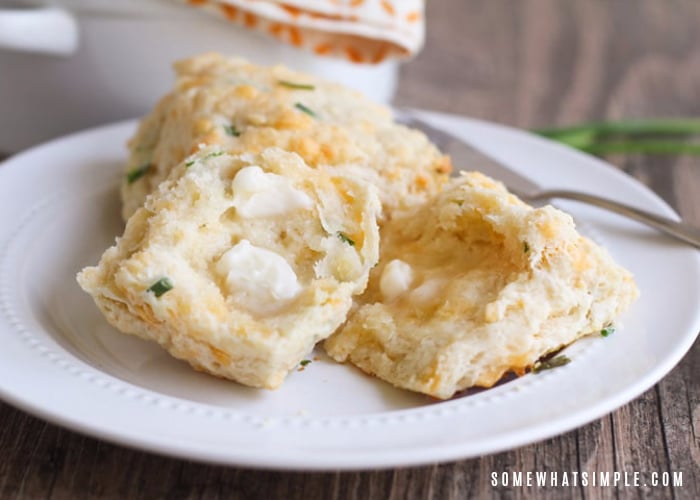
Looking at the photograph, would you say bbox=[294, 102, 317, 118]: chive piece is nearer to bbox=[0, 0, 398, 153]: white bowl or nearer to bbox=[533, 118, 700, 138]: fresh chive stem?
bbox=[0, 0, 398, 153]: white bowl

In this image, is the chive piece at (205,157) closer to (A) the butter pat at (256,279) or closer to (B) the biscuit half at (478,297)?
(A) the butter pat at (256,279)

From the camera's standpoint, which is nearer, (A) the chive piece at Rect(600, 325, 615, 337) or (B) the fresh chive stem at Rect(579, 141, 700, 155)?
(A) the chive piece at Rect(600, 325, 615, 337)

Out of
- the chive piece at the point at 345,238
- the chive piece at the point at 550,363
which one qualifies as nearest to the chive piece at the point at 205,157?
the chive piece at the point at 345,238

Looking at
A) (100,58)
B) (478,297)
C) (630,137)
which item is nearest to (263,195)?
(478,297)

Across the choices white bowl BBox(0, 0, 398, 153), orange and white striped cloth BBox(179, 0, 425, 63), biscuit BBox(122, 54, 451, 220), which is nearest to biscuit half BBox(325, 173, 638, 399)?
biscuit BBox(122, 54, 451, 220)

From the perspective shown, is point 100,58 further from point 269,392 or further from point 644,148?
point 644,148
